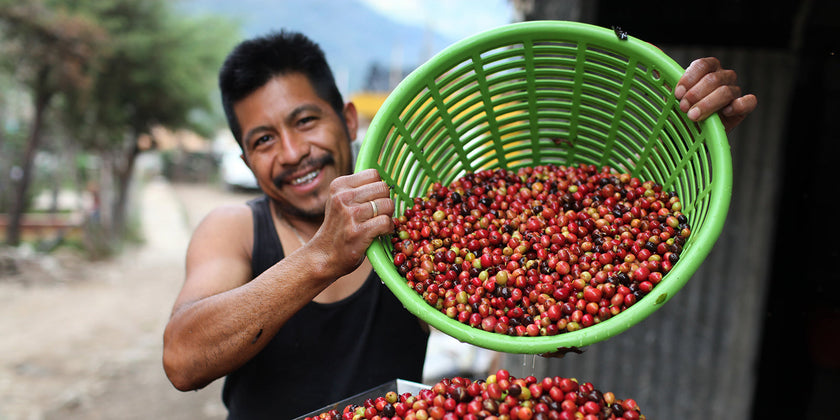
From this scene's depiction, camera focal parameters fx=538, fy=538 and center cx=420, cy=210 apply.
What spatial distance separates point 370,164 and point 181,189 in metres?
22.5

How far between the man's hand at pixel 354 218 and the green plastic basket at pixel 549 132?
6 cm

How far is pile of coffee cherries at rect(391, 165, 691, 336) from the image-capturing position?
135 cm

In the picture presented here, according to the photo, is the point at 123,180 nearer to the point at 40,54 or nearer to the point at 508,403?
the point at 40,54

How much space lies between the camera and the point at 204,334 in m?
1.48

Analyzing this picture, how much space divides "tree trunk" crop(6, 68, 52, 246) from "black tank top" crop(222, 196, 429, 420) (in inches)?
389

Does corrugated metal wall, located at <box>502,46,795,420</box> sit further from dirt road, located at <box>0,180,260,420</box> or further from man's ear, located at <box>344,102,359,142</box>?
A: dirt road, located at <box>0,180,260,420</box>

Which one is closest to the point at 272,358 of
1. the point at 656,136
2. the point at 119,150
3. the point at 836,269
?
the point at 656,136

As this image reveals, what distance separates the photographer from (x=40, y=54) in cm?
900

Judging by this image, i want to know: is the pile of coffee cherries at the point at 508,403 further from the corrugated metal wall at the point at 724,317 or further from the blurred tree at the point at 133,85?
the blurred tree at the point at 133,85

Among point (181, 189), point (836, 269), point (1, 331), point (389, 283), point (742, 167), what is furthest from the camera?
point (181, 189)

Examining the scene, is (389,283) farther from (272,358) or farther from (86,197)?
(86,197)

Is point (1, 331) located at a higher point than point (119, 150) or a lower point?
lower

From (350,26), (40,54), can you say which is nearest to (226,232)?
(40,54)

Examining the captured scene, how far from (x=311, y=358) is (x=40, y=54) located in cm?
981
